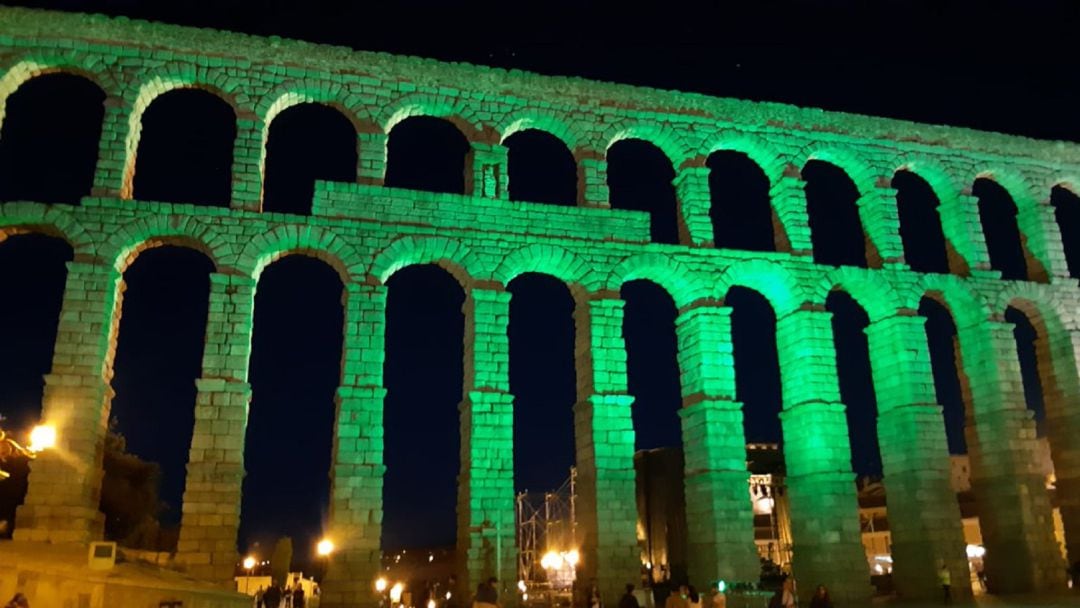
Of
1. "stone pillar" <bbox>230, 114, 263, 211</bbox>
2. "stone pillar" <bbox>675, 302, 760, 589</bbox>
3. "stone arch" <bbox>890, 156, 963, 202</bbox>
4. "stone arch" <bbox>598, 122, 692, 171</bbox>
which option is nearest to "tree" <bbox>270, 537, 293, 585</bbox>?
"stone pillar" <bbox>230, 114, 263, 211</bbox>

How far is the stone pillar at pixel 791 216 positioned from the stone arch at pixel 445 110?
782 centimetres

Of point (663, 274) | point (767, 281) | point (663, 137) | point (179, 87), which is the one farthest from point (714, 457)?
point (179, 87)

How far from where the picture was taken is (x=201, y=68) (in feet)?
64.4

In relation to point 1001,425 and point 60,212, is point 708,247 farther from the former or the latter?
point 60,212

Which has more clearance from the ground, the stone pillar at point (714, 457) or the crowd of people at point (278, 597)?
the stone pillar at point (714, 457)

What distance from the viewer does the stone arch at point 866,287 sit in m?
22.1

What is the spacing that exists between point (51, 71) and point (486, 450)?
12.5m

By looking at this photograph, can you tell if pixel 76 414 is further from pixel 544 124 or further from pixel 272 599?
pixel 544 124

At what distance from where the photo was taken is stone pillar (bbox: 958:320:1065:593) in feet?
69.6

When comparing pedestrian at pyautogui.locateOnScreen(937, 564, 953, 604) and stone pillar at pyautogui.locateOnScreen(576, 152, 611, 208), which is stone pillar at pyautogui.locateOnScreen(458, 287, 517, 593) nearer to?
stone pillar at pyautogui.locateOnScreen(576, 152, 611, 208)

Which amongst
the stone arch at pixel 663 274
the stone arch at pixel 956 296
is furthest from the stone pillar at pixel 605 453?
the stone arch at pixel 956 296

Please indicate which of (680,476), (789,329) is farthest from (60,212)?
(680,476)

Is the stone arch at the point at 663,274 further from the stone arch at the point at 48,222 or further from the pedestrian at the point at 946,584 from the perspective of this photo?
the stone arch at the point at 48,222

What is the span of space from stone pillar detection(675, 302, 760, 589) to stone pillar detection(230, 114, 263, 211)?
33.3 feet
